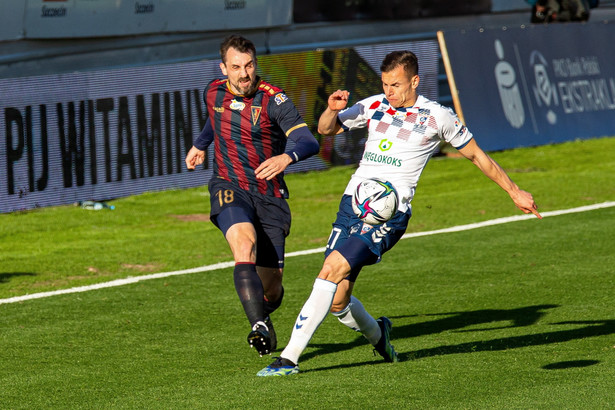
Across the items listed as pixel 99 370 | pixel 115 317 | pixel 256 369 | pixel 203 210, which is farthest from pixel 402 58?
pixel 203 210

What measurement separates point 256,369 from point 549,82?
1430 cm

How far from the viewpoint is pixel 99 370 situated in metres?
7.05

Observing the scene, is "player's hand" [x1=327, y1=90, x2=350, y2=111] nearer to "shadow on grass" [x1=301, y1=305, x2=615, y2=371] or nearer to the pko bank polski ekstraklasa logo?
"shadow on grass" [x1=301, y1=305, x2=615, y2=371]

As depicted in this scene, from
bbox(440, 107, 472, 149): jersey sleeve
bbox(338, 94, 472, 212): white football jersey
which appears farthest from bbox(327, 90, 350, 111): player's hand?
bbox(440, 107, 472, 149): jersey sleeve

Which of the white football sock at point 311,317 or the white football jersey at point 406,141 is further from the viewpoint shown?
the white football jersey at point 406,141

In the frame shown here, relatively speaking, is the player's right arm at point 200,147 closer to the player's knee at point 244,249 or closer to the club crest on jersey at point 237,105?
the club crest on jersey at point 237,105

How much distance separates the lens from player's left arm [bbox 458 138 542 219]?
6.89 m

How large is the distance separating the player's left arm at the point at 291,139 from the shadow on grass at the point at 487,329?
149 cm

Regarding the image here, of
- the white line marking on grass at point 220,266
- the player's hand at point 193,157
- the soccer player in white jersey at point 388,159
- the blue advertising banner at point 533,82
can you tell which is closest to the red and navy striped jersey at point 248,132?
the player's hand at point 193,157

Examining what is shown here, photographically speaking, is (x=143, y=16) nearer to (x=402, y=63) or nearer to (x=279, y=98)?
(x=279, y=98)

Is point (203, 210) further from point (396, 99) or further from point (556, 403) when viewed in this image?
point (556, 403)

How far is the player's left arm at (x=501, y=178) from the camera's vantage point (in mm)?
6895

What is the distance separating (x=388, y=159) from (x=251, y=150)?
1.13 m

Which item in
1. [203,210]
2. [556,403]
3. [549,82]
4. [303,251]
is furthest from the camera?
[549,82]
